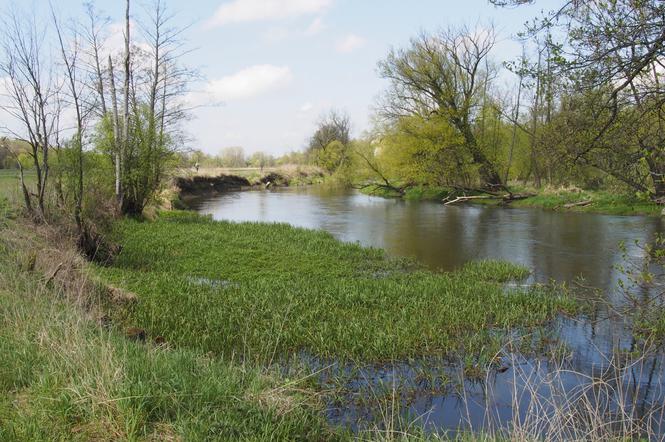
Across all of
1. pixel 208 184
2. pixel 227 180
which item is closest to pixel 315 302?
pixel 208 184

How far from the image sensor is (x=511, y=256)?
50.8 feet

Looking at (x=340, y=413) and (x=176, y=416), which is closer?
(x=176, y=416)

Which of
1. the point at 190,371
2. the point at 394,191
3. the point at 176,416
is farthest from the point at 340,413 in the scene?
the point at 394,191

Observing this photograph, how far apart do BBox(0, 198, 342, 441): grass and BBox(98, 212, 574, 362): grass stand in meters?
1.55

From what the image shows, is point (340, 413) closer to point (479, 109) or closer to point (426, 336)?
point (426, 336)

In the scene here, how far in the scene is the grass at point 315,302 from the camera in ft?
24.1

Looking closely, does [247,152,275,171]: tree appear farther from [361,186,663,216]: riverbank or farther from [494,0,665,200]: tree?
[494,0,665,200]: tree

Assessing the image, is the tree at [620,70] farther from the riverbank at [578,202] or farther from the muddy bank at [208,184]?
the muddy bank at [208,184]

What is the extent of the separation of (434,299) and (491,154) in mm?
31225

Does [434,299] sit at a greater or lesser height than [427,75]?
lesser

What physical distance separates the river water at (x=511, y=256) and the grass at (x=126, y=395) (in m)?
1.21

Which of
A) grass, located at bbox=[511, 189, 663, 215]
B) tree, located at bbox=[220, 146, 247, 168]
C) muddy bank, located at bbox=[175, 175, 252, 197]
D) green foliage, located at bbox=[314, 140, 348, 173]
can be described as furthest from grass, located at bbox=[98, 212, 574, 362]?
tree, located at bbox=[220, 146, 247, 168]

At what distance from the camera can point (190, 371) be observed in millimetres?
5094

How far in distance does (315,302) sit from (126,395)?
5.28 m
